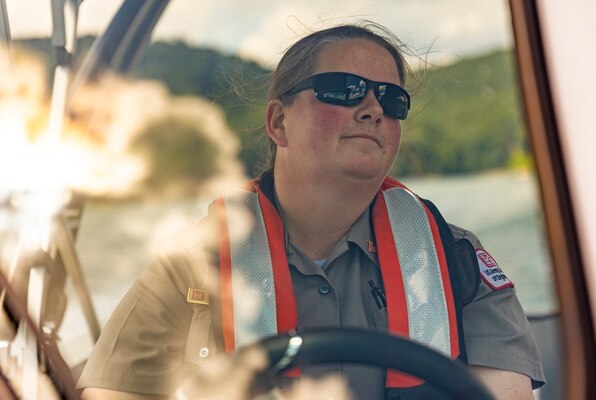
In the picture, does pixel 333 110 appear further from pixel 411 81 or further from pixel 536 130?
pixel 536 130

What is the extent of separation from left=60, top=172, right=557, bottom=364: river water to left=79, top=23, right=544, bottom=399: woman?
0.02 meters

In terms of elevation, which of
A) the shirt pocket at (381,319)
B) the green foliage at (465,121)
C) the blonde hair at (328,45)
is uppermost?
the blonde hair at (328,45)

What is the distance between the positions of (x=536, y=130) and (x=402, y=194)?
21 centimetres

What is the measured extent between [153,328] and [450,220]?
0.47 meters

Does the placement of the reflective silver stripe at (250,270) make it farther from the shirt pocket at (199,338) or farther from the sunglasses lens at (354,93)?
the sunglasses lens at (354,93)

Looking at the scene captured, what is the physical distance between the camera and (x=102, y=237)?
1020mm

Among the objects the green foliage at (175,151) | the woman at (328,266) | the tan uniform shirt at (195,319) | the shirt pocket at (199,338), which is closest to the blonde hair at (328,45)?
the woman at (328,266)

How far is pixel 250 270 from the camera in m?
1.03

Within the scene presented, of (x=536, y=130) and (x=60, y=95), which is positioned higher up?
→ (x=60, y=95)

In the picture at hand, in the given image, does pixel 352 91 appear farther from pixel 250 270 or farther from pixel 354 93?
pixel 250 270

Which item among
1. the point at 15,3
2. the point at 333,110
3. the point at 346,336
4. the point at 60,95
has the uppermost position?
the point at 15,3

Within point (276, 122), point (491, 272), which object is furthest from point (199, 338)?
point (491, 272)

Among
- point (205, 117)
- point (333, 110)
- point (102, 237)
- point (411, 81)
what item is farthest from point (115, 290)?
point (411, 81)

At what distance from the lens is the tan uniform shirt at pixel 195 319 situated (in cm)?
100
